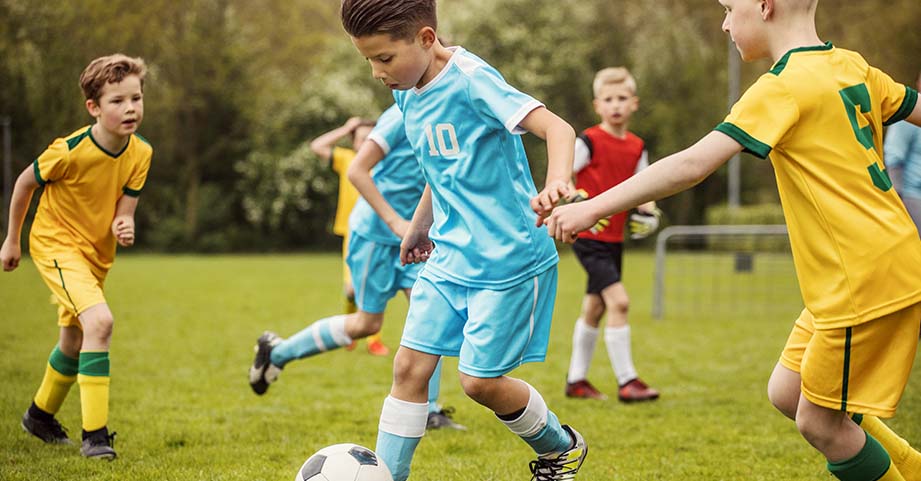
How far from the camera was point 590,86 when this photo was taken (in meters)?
31.8

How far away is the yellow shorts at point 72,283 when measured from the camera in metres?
4.43

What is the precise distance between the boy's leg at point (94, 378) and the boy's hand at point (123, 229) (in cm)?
36

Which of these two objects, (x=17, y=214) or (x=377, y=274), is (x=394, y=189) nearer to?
(x=377, y=274)

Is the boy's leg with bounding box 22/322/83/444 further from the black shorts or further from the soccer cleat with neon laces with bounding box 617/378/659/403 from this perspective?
the soccer cleat with neon laces with bounding box 617/378/659/403

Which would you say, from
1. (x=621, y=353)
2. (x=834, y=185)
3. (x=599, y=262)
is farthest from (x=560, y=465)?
(x=599, y=262)

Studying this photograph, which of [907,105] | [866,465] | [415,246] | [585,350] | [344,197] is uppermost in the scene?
[907,105]

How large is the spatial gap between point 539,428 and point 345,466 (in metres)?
0.78

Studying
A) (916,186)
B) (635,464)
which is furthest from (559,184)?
(916,186)

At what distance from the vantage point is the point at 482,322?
321cm

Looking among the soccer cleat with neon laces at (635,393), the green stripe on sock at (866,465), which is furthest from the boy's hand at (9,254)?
the green stripe on sock at (866,465)

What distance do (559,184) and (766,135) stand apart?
61 centimetres

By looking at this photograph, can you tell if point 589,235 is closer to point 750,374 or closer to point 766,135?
point 750,374

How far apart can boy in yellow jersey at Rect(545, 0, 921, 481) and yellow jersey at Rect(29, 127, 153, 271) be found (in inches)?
111

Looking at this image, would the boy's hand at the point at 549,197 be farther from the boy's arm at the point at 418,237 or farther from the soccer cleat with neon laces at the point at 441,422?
the soccer cleat with neon laces at the point at 441,422
